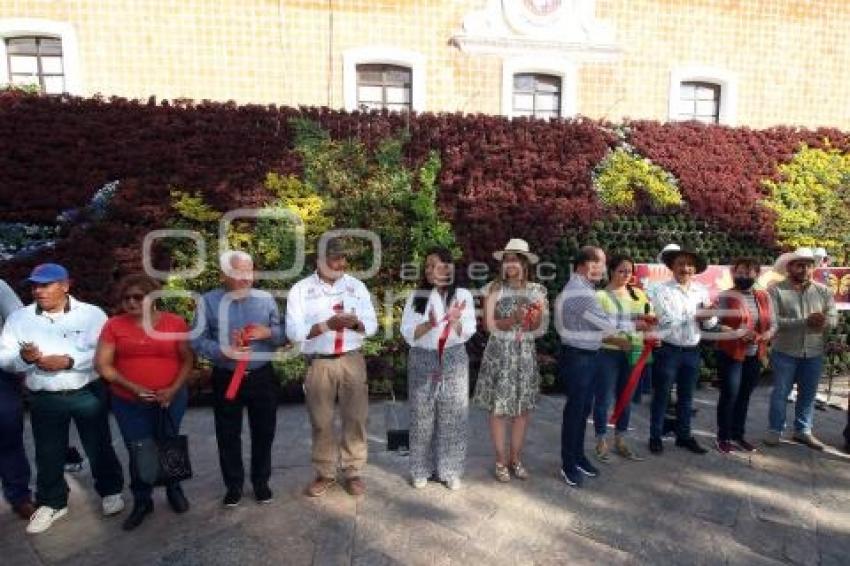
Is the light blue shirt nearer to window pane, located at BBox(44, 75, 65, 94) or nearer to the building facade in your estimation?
the building facade

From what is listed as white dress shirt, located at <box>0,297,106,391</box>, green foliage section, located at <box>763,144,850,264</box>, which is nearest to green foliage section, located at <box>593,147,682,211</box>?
green foliage section, located at <box>763,144,850,264</box>

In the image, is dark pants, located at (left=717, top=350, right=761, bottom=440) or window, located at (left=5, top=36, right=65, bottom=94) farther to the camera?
window, located at (left=5, top=36, right=65, bottom=94)

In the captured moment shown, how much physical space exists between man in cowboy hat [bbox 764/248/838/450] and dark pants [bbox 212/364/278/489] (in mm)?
4817

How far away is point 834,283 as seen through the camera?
24.0 feet

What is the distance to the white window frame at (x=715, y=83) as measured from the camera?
33.0ft

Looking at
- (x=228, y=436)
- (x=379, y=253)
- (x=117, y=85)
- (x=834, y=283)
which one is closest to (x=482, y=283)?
(x=379, y=253)

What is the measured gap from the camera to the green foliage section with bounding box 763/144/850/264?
7.68 m

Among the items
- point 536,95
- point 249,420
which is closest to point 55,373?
point 249,420

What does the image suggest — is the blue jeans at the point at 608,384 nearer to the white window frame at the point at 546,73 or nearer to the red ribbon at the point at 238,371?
the red ribbon at the point at 238,371

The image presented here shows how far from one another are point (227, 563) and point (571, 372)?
2829 mm

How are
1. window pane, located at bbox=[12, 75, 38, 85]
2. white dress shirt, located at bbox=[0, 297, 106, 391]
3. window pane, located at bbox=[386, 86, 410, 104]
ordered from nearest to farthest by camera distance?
white dress shirt, located at bbox=[0, 297, 106, 391], window pane, located at bbox=[12, 75, 38, 85], window pane, located at bbox=[386, 86, 410, 104]

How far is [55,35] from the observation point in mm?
8414

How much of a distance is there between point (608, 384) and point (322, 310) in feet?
8.51

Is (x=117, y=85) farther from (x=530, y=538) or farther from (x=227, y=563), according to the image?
(x=530, y=538)
